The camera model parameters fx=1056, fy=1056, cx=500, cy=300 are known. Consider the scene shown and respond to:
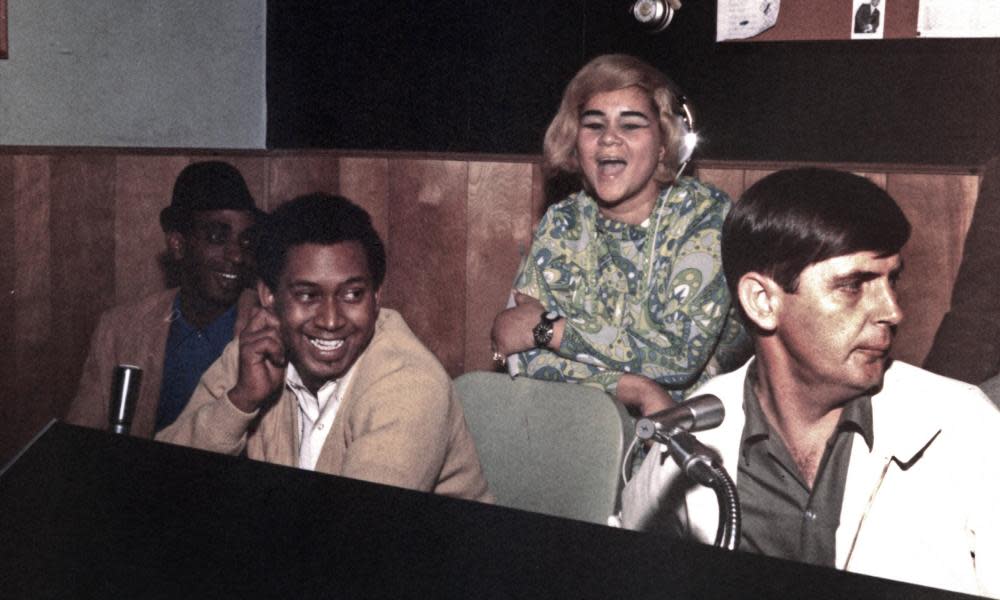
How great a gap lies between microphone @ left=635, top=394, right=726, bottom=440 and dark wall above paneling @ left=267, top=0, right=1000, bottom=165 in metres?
0.83

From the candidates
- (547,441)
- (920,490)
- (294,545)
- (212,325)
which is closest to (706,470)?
(294,545)

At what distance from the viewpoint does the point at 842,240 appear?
1294 millimetres

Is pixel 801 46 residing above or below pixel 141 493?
above

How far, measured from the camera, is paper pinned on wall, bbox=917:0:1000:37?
142 cm

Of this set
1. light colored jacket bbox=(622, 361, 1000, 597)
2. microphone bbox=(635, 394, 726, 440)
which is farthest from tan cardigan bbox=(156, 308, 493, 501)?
microphone bbox=(635, 394, 726, 440)

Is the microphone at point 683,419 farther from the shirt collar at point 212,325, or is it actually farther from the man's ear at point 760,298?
the shirt collar at point 212,325

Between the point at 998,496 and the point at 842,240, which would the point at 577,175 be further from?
the point at 998,496

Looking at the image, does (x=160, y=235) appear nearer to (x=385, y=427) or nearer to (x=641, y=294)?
(x=385, y=427)

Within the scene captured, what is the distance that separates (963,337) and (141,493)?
1.14 m

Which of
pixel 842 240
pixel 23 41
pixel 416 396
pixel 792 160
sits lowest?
pixel 416 396

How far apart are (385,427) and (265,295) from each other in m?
0.43

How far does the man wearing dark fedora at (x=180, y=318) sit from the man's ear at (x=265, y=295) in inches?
0.7

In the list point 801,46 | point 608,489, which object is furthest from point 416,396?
point 801,46

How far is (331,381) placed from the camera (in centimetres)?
179
